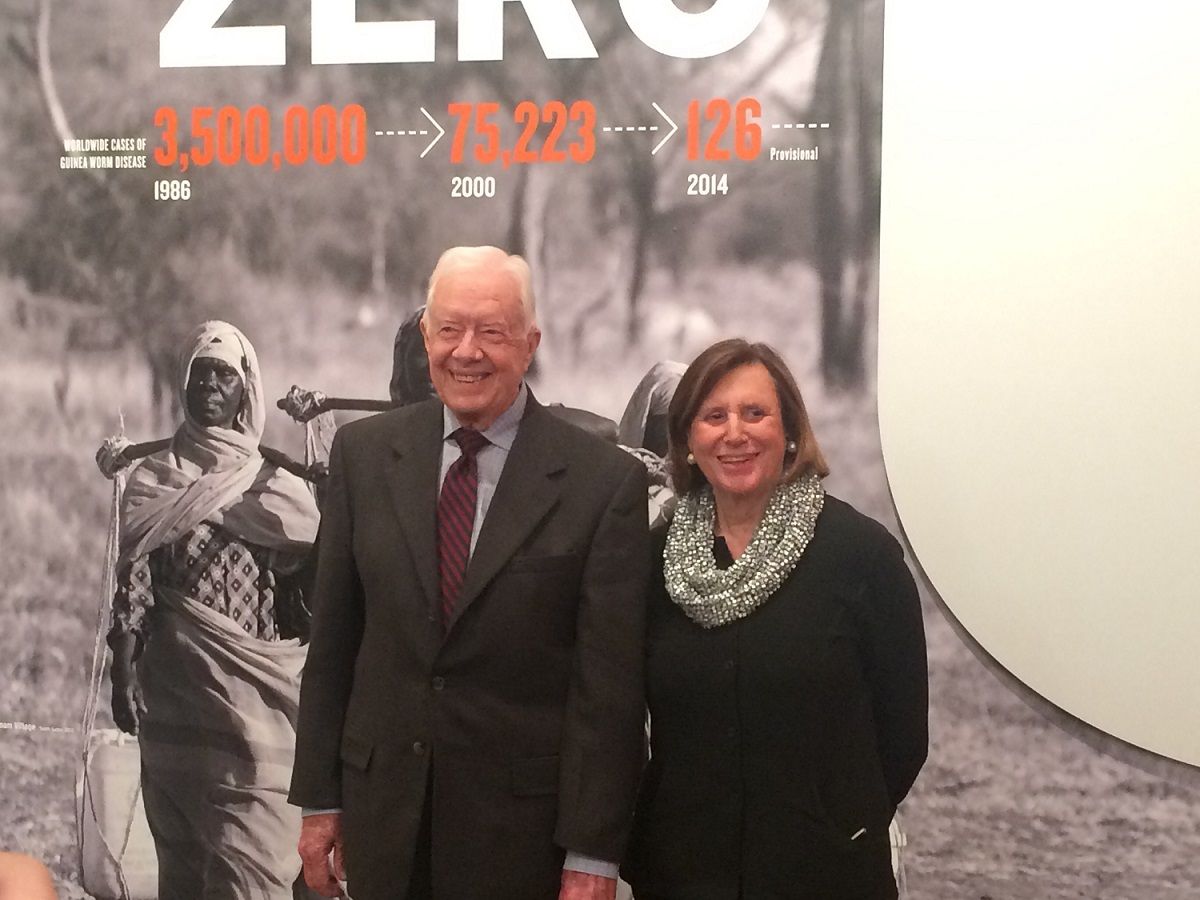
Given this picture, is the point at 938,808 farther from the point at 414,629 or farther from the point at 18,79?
the point at 18,79

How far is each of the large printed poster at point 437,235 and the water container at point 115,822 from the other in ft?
0.18

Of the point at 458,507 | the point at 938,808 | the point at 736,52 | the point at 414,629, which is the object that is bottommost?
the point at 938,808

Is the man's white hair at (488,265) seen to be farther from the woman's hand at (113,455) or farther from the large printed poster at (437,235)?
the woman's hand at (113,455)

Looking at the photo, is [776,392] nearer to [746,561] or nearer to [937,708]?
[746,561]

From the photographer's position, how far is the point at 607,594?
1.63 meters

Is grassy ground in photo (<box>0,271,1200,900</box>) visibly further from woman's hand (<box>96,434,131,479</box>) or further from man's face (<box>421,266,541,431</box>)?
man's face (<box>421,266,541,431</box>)

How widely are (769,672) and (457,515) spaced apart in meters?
0.53

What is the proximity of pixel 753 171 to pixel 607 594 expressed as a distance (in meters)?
1.02

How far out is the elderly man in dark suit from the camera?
163 cm

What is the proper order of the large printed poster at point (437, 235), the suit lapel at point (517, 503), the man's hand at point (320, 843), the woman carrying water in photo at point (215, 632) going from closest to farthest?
the suit lapel at point (517, 503) → the man's hand at point (320, 843) → the large printed poster at point (437, 235) → the woman carrying water in photo at point (215, 632)

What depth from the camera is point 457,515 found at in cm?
168

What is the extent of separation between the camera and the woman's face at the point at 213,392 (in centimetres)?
239

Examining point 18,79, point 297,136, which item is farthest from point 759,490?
point 18,79

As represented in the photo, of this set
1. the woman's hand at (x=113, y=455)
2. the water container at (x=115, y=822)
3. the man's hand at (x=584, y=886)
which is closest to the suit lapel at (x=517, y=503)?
the man's hand at (x=584, y=886)
